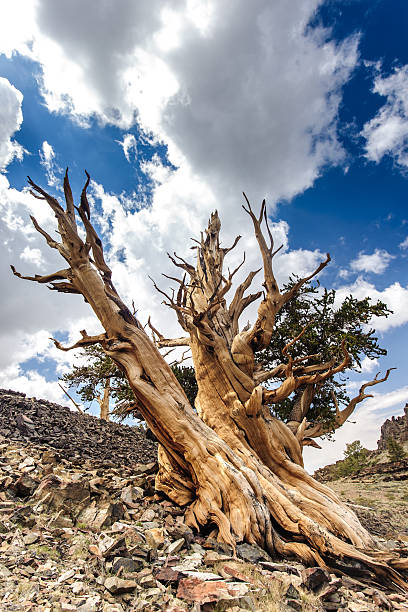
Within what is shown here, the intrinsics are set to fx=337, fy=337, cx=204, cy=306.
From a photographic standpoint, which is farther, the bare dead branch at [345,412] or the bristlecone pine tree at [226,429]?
the bare dead branch at [345,412]

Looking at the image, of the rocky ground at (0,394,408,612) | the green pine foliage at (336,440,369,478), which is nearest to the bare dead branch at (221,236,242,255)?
Answer: the rocky ground at (0,394,408,612)

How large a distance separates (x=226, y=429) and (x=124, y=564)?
3.61 meters

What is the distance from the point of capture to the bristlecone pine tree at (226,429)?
4.54 m

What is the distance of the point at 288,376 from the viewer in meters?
6.67

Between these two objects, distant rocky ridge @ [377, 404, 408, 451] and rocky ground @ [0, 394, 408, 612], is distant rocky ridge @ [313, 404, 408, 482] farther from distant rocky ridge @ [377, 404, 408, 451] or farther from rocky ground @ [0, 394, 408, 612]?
rocky ground @ [0, 394, 408, 612]

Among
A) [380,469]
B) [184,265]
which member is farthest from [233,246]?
[380,469]

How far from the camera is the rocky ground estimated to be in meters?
2.65

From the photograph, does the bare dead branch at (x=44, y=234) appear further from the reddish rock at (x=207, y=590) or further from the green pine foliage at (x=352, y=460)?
the green pine foliage at (x=352, y=460)

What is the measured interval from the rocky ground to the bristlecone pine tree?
0.38 m

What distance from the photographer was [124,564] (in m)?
3.09

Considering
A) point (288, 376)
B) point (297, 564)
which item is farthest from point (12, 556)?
point (288, 376)

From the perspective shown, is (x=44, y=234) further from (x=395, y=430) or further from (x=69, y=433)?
(x=395, y=430)

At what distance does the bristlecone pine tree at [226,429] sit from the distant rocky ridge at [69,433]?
2082 mm

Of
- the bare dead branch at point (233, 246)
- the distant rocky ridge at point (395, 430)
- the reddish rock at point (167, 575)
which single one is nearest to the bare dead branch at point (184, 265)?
the bare dead branch at point (233, 246)
